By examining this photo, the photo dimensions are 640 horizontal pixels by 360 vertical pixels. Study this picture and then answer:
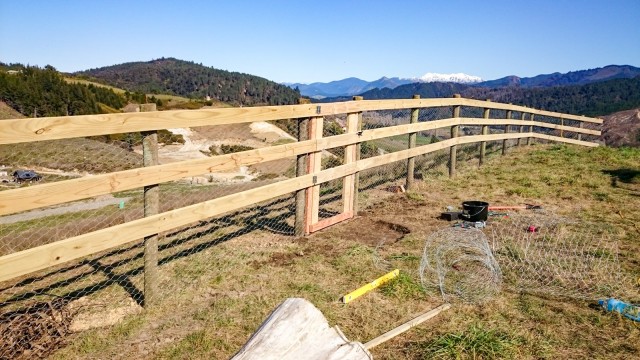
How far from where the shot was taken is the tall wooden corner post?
435 cm

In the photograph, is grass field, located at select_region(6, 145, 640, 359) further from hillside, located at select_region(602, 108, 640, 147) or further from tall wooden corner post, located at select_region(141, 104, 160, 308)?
hillside, located at select_region(602, 108, 640, 147)

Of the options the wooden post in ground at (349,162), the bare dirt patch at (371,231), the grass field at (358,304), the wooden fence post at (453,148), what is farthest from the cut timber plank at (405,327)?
the wooden fence post at (453,148)

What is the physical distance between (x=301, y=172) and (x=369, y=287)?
237 centimetres

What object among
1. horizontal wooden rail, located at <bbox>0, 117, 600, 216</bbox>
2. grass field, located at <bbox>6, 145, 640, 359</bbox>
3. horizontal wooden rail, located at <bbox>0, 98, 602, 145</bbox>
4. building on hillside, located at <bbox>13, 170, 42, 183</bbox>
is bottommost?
building on hillside, located at <bbox>13, 170, 42, 183</bbox>

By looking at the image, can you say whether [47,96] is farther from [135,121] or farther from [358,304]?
[358,304]

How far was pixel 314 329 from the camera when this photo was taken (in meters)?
2.45

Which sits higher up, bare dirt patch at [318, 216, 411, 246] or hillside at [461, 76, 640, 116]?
hillside at [461, 76, 640, 116]

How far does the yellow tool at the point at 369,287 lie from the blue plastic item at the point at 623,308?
2124 mm

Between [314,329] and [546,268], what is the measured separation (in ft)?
13.6

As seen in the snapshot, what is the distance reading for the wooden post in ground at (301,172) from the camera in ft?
21.3

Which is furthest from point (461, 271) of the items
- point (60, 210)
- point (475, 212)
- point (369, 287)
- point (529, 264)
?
point (60, 210)

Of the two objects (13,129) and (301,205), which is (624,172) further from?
(13,129)

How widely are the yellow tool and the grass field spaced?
0.09m

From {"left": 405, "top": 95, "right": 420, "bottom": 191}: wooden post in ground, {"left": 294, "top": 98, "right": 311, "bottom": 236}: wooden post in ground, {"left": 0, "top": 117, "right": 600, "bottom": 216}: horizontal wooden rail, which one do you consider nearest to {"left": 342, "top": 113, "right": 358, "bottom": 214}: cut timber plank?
{"left": 0, "top": 117, "right": 600, "bottom": 216}: horizontal wooden rail
